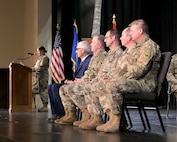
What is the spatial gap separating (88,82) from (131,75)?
587mm

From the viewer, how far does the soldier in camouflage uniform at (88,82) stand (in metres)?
3.77

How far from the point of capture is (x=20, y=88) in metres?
7.51

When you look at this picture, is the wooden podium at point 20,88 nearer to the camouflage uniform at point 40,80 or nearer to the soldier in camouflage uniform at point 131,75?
the camouflage uniform at point 40,80

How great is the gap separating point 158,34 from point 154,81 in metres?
6.08

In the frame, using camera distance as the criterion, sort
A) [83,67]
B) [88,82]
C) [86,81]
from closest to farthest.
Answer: [88,82] → [86,81] → [83,67]

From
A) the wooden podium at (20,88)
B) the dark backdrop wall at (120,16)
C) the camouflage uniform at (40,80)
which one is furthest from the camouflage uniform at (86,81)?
the dark backdrop wall at (120,16)

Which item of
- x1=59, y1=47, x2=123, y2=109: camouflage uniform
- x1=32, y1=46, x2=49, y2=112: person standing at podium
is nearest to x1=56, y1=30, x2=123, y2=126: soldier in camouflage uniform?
x1=59, y1=47, x2=123, y2=109: camouflage uniform

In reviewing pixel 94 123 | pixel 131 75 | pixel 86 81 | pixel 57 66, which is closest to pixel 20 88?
pixel 57 66

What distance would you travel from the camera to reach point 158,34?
30.6ft

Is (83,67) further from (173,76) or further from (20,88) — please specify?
(20,88)

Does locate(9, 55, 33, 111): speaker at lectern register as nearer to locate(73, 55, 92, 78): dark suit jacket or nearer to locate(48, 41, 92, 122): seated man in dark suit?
locate(48, 41, 92, 122): seated man in dark suit

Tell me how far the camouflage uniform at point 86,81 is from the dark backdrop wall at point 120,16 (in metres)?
4.73

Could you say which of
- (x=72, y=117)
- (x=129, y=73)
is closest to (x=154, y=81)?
(x=129, y=73)

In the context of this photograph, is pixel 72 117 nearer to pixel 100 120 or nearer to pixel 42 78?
pixel 100 120
